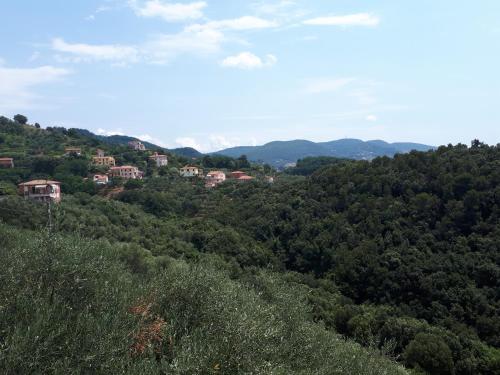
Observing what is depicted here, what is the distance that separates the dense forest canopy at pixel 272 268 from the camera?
25.5 ft

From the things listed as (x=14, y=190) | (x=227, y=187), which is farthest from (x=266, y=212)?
(x=14, y=190)

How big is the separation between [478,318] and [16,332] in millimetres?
26474

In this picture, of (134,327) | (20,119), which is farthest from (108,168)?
(134,327)

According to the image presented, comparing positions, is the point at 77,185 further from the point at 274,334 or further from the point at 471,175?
the point at 274,334

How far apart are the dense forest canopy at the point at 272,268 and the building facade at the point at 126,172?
3.18 meters

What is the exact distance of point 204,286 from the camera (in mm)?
10352

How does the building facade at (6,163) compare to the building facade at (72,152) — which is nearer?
the building facade at (6,163)

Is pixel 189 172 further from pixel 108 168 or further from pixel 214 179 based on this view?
pixel 108 168

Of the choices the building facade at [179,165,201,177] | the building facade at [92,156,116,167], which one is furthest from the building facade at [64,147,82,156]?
the building facade at [179,165,201,177]

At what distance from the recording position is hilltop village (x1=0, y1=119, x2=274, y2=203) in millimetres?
46844

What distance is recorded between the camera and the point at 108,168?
219 ft

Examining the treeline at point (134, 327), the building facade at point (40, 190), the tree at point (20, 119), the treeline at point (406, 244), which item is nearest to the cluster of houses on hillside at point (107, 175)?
the building facade at point (40, 190)

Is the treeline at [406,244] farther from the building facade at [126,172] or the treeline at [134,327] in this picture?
the building facade at [126,172]

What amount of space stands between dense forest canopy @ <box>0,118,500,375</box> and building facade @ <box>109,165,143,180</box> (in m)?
3.18
